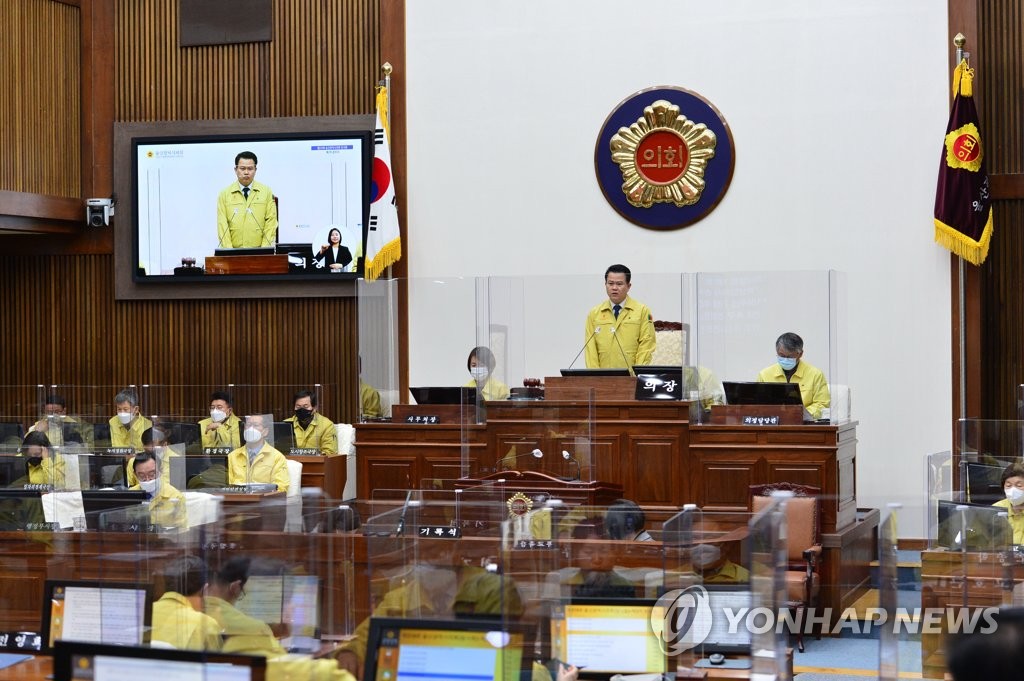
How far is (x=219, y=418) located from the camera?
9859mm

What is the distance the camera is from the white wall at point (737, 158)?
9773 millimetres

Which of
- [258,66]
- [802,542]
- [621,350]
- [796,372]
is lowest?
[802,542]

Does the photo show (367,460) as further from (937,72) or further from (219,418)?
(937,72)

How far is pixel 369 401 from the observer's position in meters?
9.40

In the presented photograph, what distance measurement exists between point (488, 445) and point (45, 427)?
420cm

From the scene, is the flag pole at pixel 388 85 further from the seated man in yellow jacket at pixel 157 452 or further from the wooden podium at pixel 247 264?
the seated man in yellow jacket at pixel 157 452

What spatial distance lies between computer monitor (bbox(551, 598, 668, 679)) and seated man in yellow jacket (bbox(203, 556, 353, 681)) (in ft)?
2.43

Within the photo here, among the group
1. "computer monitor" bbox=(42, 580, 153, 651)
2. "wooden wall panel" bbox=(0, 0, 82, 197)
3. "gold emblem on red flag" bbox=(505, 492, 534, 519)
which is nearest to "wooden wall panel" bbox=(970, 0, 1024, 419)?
"gold emblem on red flag" bbox=(505, 492, 534, 519)

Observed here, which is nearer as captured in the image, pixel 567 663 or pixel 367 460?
pixel 567 663

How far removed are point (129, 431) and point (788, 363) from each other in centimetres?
561

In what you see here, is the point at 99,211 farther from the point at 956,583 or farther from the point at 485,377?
the point at 956,583

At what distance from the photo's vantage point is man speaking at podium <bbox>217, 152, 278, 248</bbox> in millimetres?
11000

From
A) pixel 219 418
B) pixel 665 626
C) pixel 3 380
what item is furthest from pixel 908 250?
pixel 3 380

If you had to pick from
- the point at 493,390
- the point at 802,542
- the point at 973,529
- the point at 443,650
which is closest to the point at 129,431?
the point at 493,390
